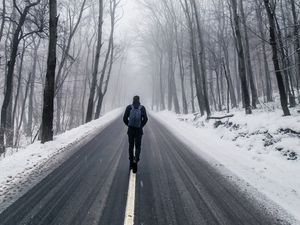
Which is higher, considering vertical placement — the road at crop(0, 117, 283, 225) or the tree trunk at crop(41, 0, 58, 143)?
the tree trunk at crop(41, 0, 58, 143)

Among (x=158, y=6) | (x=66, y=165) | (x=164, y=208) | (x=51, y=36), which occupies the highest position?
(x=158, y=6)

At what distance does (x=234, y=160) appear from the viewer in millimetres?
8531

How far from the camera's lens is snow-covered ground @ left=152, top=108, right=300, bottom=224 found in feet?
19.5

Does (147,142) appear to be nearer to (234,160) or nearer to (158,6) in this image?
(234,160)

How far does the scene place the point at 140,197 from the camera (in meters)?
5.45

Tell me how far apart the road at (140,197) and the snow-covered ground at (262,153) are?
631 millimetres

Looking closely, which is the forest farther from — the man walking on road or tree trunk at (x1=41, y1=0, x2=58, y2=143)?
the man walking on road

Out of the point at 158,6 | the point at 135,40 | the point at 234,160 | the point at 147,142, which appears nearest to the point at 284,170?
the point at 234,160

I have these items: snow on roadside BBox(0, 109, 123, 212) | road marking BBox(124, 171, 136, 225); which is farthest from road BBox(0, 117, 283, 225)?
snow on roadside BBox(0, 109, 123, 212)

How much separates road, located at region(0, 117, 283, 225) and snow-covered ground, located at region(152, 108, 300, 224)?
0.63 metres

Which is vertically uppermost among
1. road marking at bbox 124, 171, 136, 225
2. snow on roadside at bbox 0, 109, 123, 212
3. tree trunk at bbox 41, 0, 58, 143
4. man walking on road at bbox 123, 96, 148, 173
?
tree trunk at bbox 41, 0, 58, 143

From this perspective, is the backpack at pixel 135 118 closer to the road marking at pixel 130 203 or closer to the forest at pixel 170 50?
the road marking at pixel 130 203

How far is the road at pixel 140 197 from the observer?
4.50 meters

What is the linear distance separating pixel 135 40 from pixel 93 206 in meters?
43.1
